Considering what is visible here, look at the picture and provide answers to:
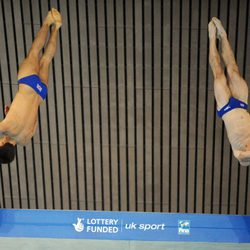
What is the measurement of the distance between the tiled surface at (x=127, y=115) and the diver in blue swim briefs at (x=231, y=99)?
1660 millimetres

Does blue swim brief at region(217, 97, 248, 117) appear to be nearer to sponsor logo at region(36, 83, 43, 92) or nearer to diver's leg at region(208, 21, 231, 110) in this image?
diver's leg at region(208, 21, 231, 110)

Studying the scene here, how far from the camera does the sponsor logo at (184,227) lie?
7.92 m

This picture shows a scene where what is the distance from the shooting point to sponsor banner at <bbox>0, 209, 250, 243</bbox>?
7922 millimetres

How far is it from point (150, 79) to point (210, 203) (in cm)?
264

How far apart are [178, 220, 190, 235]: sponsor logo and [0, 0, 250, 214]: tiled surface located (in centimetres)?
31

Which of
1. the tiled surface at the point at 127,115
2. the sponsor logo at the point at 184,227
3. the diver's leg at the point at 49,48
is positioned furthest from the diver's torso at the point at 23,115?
the sponsor logo at the point at 184,227

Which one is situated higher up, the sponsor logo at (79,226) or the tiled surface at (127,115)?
the tiled surface at (127,115)

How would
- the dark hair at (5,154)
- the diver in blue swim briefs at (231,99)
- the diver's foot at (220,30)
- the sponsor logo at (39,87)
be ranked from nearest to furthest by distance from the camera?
the dark hair at (5,154) → the diver in blue swim briefs at (231,99) → the sponsor logo at (39,87) → the diver's foot at (220,30)

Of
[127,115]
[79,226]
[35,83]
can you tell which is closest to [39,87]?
[35,83]

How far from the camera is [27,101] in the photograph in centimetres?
525

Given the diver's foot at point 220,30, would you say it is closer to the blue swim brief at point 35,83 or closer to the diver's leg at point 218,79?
the diver's leg at point 218,79

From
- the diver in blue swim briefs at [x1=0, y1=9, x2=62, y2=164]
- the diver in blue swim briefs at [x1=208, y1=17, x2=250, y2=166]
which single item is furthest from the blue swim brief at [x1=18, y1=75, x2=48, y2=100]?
the diver in blue swim briefs at [x1=208, y1=17, x2=250, y2=166]

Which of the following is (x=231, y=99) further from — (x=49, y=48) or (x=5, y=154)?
(x=5, y=154)

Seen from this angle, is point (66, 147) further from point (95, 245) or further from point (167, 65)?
point (167, 65)
